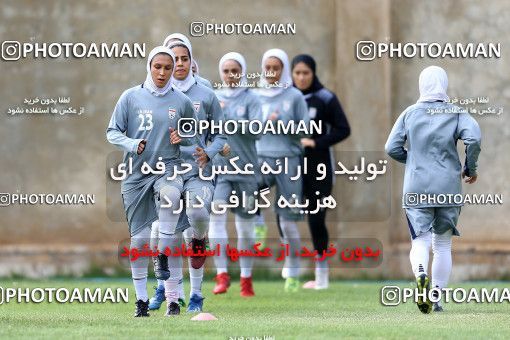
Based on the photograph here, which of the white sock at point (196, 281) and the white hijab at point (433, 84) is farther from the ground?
the white hijab at point (433, 84)

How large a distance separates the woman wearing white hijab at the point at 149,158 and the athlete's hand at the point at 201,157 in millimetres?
380

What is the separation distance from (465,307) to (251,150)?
3.10 m

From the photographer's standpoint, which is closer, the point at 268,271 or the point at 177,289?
the point at 177,289

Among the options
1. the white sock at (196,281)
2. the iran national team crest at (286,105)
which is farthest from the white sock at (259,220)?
the white sock at (196,281)

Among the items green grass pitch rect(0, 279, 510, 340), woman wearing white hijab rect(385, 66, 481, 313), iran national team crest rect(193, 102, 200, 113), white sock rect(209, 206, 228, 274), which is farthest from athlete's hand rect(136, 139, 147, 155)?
white sock rect(209, 206, 228, 274)

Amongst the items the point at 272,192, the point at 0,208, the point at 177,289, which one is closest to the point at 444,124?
the point at 177,289

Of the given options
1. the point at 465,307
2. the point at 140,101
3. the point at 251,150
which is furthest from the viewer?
the point at 251,150

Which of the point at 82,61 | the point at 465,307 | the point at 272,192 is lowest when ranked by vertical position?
the point at 465,307

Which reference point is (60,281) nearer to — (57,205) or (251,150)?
(57,205)

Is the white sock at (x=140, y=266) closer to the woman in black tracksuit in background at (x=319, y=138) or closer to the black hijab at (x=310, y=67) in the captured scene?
the woman in black tracksuit in background at (x=319, y=138)

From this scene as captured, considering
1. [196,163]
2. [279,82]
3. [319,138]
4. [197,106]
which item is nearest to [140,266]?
[196,163]

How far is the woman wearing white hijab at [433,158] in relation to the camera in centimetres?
1238

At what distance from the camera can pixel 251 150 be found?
1530cm

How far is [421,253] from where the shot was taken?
12.3 meters
